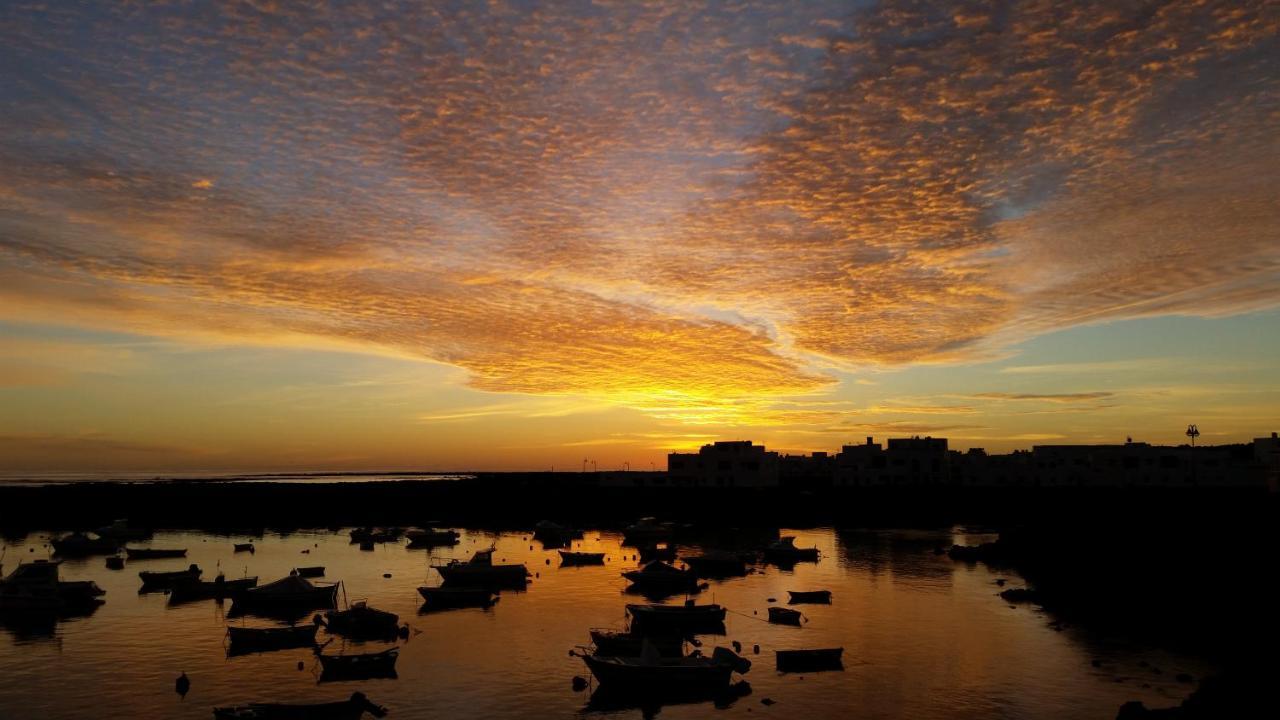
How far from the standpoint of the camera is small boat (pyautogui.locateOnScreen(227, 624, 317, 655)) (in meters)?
45.4

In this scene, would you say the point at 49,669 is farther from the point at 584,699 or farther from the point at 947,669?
the point at 947,669

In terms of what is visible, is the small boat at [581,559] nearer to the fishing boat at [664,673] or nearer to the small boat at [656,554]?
the small boat at [656,554]

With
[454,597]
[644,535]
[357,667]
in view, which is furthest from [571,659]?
[644,535]

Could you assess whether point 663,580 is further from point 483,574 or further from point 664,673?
point 664,673

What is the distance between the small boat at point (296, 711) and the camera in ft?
100

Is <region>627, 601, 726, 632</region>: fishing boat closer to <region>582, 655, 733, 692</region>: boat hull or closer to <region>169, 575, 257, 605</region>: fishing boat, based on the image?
<region>582, 655, 733, 692</region>: boat hull

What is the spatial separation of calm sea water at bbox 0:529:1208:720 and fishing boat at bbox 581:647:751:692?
1.25 meters

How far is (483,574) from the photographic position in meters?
65.8

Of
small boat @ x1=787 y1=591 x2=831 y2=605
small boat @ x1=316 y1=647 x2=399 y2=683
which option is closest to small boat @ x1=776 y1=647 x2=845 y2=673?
small boat @ x1=787 y1=591 x2=831 y2=605

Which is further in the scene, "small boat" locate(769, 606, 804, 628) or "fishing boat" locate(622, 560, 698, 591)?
"fishing boat" locate(622, 560, 698, 591)

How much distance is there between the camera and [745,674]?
41062 millimetres

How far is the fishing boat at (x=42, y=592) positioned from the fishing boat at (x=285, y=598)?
10.6m

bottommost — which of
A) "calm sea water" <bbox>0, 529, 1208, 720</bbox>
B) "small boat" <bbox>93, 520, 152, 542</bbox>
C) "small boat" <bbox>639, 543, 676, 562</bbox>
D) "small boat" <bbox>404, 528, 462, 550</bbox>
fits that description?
"calm sea water" <bbox>0, 529, 1208, 720</bbox>

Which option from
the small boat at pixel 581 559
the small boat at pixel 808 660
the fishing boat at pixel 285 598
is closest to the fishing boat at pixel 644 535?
the small boat at pixel 581 559
